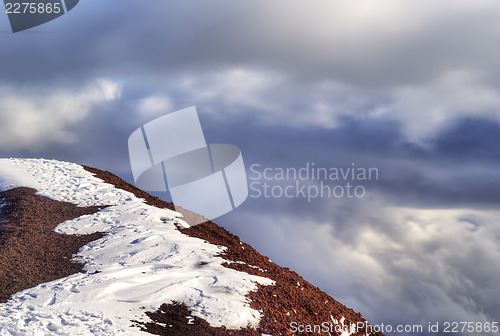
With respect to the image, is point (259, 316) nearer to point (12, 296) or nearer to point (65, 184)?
point (12, 296)

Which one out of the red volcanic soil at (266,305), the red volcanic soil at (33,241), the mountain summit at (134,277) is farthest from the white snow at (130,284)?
the red volcanic soil at (33,241)

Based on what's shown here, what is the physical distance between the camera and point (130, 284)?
12.0 m

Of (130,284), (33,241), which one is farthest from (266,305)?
(33,241)

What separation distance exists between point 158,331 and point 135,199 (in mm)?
10976

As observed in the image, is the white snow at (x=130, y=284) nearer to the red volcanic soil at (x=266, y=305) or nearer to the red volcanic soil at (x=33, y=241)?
the red volcanic soil at (x=266, y=305)

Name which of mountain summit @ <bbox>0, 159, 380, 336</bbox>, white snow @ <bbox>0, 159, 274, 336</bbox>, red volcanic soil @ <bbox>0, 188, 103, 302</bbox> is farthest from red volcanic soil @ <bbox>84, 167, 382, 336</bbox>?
red volcanic soil @ <bbox>0, 188, 103, 302</bbox>

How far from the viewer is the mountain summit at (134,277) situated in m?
10.2

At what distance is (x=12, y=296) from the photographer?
11.2 metres

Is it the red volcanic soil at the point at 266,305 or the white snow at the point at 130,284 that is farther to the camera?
the red volcanic soil at the point at 266,305

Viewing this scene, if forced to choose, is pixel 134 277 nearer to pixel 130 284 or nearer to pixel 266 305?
pixel 130 284

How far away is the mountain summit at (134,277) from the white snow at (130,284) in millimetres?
29

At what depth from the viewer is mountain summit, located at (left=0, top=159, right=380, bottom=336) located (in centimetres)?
1021

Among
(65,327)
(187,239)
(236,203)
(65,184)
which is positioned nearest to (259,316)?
(65,327)

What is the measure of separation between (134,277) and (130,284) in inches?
16.7
